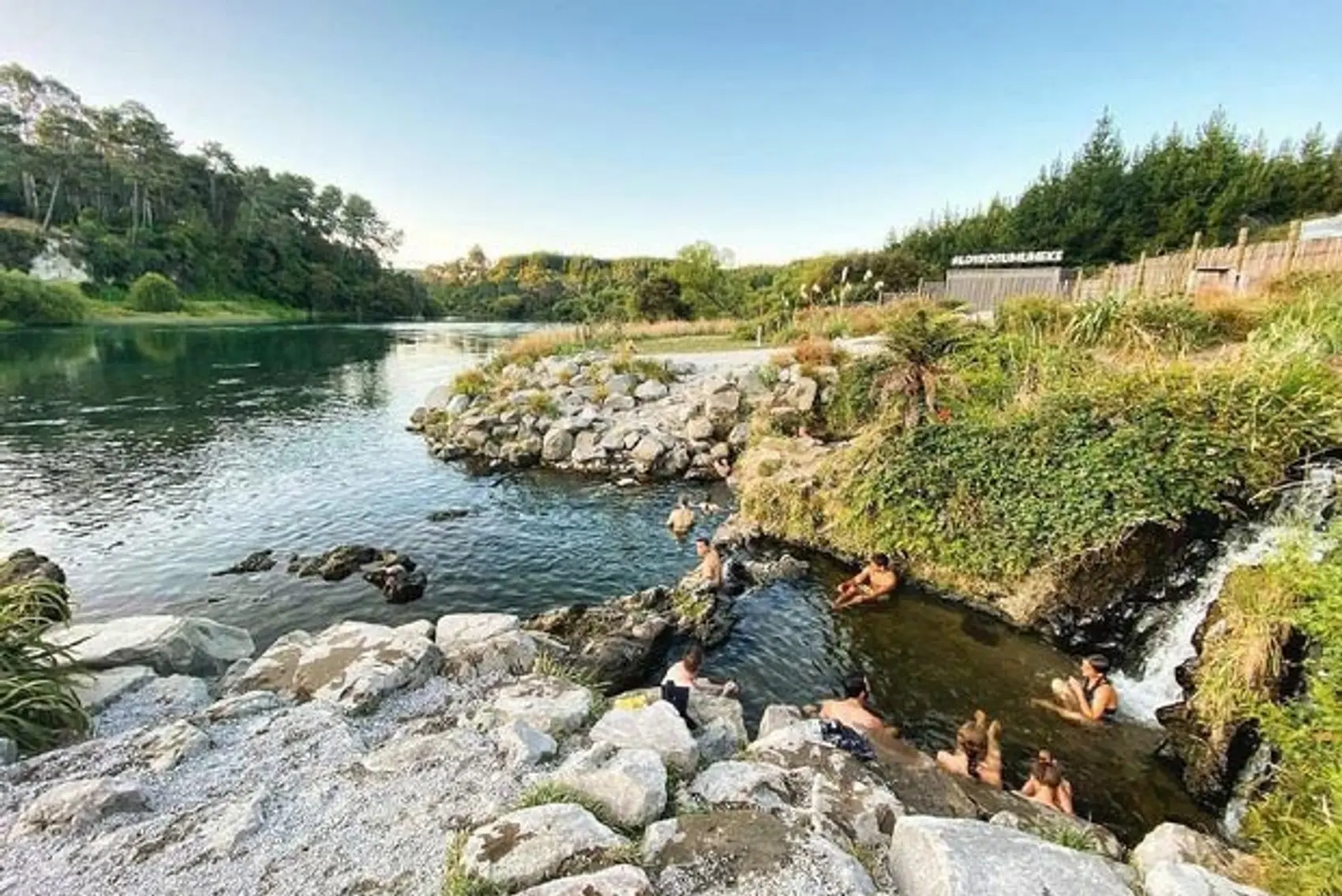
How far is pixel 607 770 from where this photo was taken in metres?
3.51

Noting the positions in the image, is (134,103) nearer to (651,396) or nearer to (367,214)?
(367,214)

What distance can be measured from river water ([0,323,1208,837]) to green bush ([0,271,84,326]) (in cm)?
3381

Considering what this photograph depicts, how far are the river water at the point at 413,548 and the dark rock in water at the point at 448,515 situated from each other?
0.20 m

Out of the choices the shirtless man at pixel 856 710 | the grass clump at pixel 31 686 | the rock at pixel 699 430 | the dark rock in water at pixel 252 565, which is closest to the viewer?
the grass clump at pixel 31 686

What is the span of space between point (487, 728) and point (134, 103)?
98609 millimetres

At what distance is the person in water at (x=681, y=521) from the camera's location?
11070 millimetres

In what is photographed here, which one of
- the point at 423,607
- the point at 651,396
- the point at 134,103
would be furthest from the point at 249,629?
the point at 134,103

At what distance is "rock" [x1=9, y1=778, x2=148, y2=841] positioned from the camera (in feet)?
10.7

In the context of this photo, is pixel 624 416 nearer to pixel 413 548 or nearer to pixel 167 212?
pixel 413 548

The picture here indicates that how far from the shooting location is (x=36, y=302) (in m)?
46.6

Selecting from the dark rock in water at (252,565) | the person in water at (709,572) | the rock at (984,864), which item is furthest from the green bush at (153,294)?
the rock at (984,864)

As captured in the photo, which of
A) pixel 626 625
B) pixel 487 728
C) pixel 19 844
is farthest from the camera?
pixel 626 625

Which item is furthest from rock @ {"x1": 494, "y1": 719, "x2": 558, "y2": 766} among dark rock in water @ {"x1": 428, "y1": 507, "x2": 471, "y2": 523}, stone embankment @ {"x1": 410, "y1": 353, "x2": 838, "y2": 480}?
stone embankment @ {"x1": 410, "y1": 353, "x2": 838, "y2": 480}

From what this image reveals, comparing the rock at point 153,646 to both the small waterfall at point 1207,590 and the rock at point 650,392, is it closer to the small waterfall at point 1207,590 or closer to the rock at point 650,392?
the small waterfall at point 1207,590
